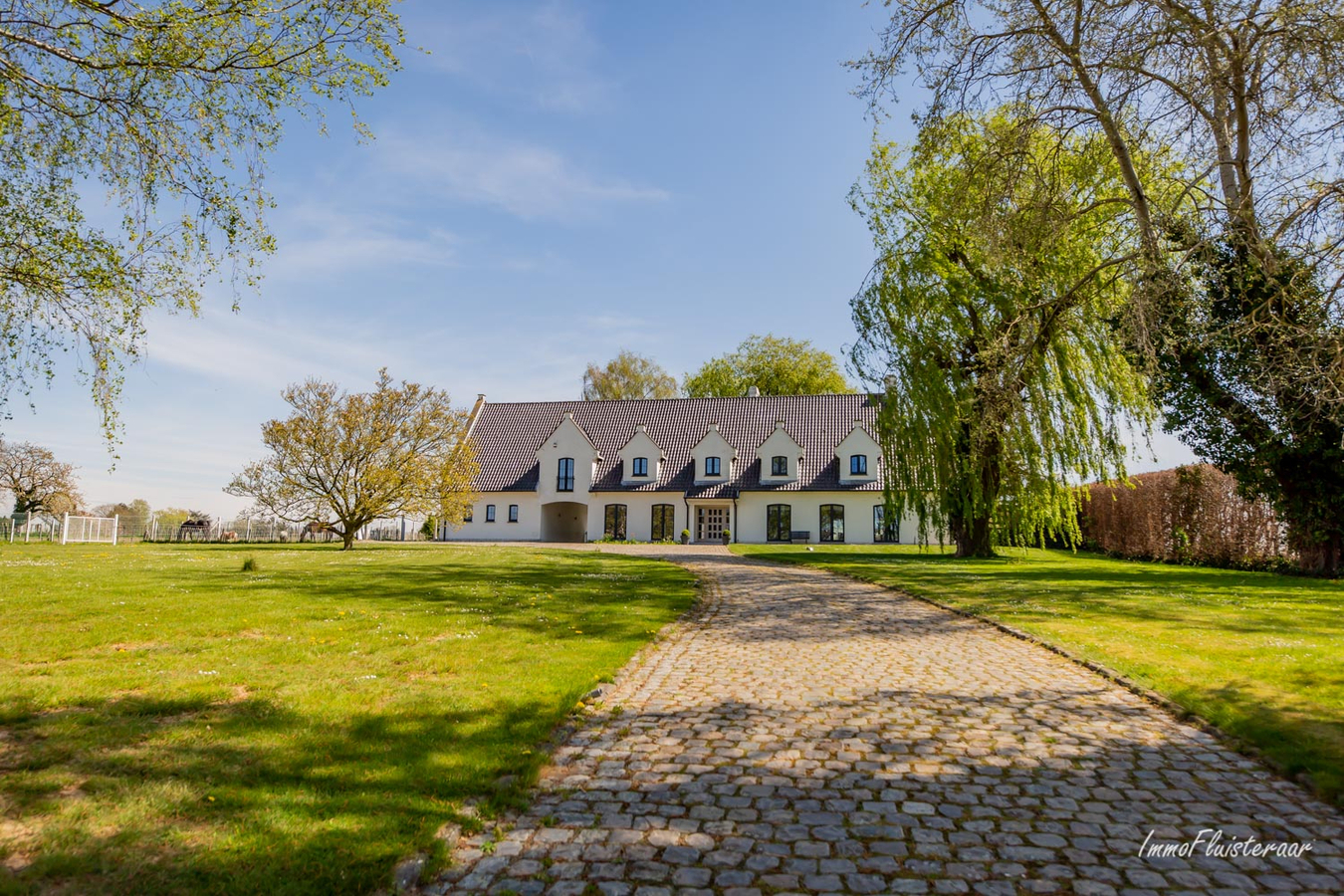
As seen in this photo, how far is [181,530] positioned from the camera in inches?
1602

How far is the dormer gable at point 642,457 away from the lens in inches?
1684

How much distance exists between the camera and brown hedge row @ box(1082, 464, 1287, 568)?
21.1 meters

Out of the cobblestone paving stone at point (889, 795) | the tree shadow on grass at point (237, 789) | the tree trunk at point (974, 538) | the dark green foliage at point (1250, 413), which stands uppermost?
the dark green foliage at point (1250, 413)

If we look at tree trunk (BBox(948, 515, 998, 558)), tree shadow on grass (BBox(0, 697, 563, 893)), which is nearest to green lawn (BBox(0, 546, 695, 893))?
tree shadow on grass (BBox(0, 697, 563, 893))

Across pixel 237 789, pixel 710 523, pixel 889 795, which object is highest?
pixel 710 523

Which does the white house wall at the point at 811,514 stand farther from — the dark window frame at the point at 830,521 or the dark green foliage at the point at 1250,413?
the dark green foliage at the point at 1250,413

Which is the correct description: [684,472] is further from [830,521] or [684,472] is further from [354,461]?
[354,461]

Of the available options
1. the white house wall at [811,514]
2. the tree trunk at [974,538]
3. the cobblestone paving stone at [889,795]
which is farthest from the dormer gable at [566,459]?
the cobblestone paving stone at [889,795]

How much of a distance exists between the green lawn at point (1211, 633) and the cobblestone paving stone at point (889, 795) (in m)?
0.47

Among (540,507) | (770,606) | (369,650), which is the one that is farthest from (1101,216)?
(540,507)

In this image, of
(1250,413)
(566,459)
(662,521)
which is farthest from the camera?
(566,459)

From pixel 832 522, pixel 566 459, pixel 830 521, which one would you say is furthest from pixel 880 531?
pixel 566 459

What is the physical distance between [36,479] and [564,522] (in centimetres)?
2894

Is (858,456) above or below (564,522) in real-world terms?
Result: above
